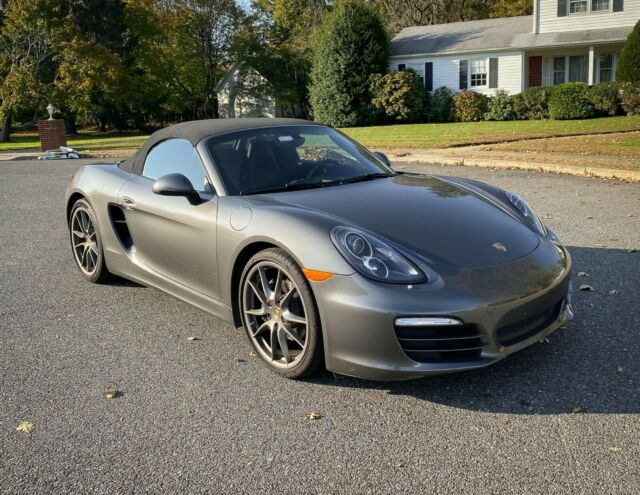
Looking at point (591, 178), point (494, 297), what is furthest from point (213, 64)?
point (494, 297)

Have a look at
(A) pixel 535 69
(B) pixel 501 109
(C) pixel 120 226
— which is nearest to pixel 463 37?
(A) pixel 535 69

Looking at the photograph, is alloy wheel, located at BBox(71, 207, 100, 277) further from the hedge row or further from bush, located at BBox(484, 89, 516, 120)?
bush, located at BBox(484, 89, 516, 120)

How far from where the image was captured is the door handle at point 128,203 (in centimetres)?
484

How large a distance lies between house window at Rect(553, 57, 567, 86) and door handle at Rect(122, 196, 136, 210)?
1204 inches

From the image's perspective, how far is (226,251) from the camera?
3.90 meters

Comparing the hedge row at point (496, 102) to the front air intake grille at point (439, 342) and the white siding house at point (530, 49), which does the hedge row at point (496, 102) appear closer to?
the white siding house at point (530, 49)

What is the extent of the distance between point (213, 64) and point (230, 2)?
426 centimetres

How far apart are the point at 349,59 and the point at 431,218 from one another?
91.1ft

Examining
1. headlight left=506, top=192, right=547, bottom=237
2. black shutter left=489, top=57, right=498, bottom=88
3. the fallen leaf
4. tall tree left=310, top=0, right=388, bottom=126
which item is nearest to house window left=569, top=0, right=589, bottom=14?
black shutter left=489, top=57, right=498, bottom=88

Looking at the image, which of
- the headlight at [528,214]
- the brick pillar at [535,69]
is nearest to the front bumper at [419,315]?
the headlight at [528,214]

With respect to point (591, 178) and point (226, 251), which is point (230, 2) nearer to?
point (591, 178)

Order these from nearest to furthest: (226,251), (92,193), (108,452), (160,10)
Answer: (108,452) → (226,251) → (92,193) → (160,10)

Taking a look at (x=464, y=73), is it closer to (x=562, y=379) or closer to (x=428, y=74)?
(x=428, y=74)

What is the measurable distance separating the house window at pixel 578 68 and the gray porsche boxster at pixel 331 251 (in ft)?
97.5
